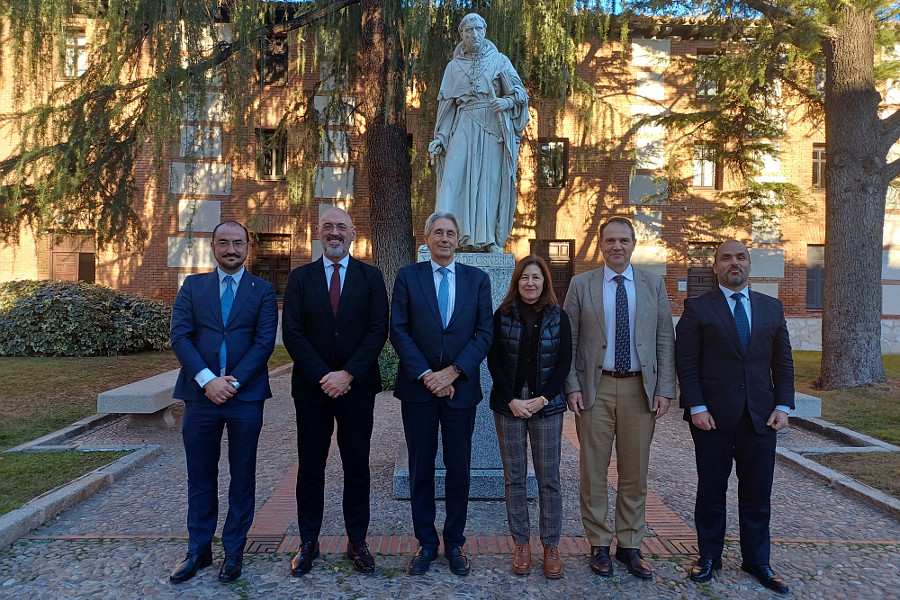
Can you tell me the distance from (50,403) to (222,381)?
21.7 ft

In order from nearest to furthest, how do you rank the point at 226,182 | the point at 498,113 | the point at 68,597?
the point at 68,597, the point at 498,113, the point at 226,182

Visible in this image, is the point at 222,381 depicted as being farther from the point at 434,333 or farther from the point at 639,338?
the point at 639,338

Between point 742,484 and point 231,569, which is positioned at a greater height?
point 742,484

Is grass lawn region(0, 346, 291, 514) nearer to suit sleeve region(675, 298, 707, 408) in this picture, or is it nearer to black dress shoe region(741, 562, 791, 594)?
suit sleeve region(675, 298, 707, 408)

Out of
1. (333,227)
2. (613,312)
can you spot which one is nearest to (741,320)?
(613,312)

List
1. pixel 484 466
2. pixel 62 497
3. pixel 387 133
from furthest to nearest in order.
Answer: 1. pixel 387 133
2. pixel 484 466
3. pixel 62 497

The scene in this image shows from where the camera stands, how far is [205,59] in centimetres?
878

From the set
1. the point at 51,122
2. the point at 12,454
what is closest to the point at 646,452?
the point at 12,454

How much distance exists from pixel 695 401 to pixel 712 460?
14.6 inches

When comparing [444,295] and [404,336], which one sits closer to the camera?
[404,336]

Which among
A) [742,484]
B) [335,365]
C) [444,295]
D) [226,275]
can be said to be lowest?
[742,484]

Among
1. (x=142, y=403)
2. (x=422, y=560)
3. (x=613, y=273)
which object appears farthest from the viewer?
(x=142, y=403)

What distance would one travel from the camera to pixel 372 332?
352 cm

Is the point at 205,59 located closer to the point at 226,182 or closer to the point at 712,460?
the point at 226,182
